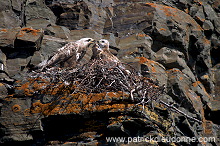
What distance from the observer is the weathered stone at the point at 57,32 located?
1066 centimetres

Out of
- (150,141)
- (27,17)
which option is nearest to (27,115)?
(150,141)

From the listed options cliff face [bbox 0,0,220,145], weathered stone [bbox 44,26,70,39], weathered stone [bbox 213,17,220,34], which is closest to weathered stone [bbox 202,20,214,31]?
cliff face [bbox 0,0,220,145]

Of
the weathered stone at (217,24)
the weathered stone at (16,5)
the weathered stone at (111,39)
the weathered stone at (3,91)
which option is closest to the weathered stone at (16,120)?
the weathered stone at (3,91)

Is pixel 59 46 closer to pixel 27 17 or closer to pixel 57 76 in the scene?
pixel 27 17

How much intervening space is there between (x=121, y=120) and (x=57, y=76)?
1878 millimetres

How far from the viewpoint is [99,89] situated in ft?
25.2

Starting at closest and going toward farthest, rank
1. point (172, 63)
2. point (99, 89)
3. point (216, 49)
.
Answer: point (99, 89), point (172, 63), point (216, 49)

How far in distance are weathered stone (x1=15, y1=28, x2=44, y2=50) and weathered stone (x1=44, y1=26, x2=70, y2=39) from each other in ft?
2.45

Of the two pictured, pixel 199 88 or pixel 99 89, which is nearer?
pixel 99 89

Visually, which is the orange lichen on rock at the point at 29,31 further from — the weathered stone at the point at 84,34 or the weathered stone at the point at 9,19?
the weathered stone at the point at 84,34

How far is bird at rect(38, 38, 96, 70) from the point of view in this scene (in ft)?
30.7

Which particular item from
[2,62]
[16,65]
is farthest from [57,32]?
[2,62]

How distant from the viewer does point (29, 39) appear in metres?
9.59

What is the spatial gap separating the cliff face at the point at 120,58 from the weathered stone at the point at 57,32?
0.04ft
